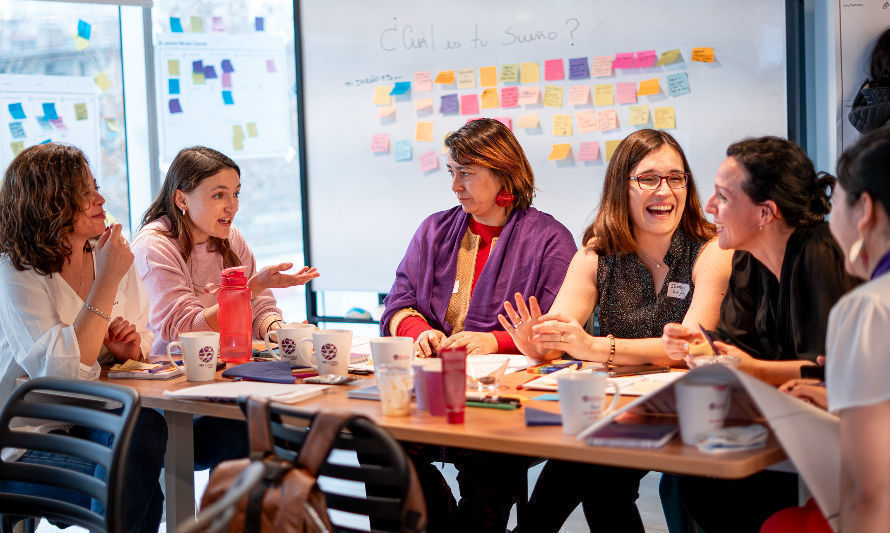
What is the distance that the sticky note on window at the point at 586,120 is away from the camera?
12.3 feet

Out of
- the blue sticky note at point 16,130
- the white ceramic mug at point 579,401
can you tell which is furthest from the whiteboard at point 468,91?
the white ceramic mug at point 579,401

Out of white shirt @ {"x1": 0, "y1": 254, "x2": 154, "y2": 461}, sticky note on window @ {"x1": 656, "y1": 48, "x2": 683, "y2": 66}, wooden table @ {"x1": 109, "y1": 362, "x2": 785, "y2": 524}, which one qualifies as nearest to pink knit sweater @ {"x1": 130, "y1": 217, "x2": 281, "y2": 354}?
white shirt @ {"x1": 0, "y1": 254, "x2": 154, "y2": 461}

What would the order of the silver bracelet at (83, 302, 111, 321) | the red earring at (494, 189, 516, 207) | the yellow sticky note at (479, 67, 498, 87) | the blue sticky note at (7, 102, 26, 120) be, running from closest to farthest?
the silver bracelet at (83, 302, 111, 321), the red earring at (494, 189, 516, 207), the yellow sticky note at (479, 67, 498, 87), the blue sticky note at (7, 102, 26, 120)

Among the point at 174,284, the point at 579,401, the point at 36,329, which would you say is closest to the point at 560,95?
the point at 174,284

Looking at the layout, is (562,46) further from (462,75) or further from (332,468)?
(332,468)

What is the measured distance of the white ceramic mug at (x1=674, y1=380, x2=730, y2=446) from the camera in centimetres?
144

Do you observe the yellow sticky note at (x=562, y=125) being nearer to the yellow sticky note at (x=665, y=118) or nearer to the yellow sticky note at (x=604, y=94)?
the yellow sticky note at (x=604, y=94)

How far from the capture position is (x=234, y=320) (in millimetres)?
2348

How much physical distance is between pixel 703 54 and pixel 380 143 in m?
1.56

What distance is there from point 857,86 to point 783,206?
1626 mm

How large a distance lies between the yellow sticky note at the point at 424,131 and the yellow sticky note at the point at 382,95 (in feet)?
0.68

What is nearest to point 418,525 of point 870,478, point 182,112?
point 870,478

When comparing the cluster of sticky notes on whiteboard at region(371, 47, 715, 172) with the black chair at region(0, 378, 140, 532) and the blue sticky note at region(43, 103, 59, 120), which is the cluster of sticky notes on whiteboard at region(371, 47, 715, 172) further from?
the black chair at region(0, 378, 140, 532)

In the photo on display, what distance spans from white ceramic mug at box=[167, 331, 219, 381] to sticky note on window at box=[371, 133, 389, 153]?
2.31 metres
